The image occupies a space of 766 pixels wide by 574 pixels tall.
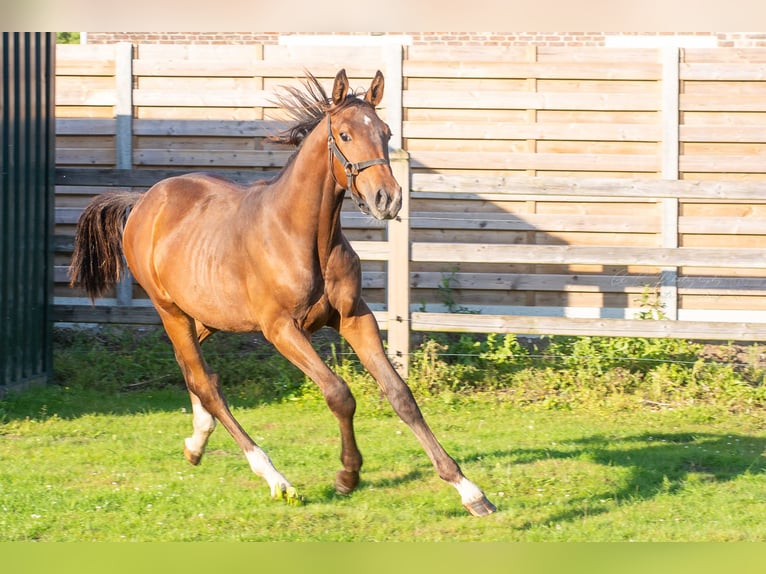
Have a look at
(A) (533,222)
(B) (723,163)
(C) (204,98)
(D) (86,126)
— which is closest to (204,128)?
(C) (204,98)

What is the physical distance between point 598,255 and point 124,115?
15.9 ft

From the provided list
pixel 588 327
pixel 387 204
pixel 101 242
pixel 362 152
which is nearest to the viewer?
pixel 387 204

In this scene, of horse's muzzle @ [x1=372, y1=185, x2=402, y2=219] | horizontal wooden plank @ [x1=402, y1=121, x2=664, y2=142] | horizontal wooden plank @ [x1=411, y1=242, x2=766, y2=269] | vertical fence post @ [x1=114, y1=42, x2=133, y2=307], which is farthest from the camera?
vertical fence post @ [x1=114, y1=42, x2=133, y2=307]

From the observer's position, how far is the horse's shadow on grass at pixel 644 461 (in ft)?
19.1

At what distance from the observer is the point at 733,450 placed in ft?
23.1

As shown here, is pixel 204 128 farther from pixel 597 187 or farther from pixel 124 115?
pixel 597 187

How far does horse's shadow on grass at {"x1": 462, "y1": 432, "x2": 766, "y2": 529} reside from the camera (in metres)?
5.82

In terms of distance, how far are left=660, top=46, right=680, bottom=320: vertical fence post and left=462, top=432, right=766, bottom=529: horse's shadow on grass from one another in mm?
2478

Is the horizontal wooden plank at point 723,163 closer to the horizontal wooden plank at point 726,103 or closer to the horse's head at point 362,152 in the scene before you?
the horizontal wooden plank at point 726,103

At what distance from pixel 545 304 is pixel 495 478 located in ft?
13.7

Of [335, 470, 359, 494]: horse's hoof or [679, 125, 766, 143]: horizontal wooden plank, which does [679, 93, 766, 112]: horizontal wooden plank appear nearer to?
[679, 125, 766, 143]: horizontal wooden plank

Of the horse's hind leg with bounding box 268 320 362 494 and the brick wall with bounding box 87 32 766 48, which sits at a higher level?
the brick wall with bounding box 87 32 766 48

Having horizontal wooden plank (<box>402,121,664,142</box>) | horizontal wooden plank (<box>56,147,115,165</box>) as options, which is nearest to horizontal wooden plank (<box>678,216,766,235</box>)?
horizontal wooden plank (<box>402,121,664,142</box>)

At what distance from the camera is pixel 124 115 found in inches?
400
